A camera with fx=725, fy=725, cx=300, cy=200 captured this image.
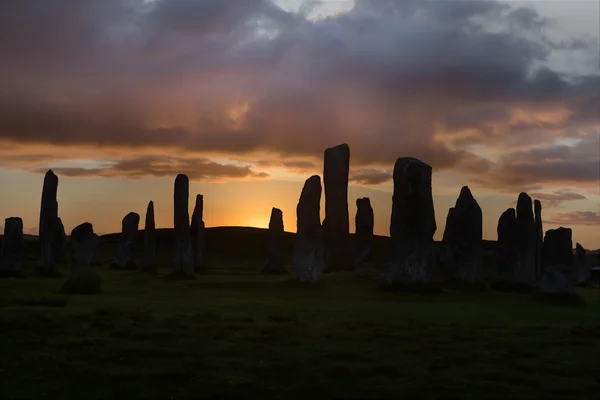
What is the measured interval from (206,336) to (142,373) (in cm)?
424

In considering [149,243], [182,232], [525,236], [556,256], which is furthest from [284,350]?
[149,243]

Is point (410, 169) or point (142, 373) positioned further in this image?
point (410, 169)

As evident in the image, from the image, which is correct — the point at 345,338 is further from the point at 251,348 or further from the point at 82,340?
the point at 82,340

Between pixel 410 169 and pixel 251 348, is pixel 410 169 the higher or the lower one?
the higher one

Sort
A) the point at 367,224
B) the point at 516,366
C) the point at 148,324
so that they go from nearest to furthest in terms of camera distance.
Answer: the point at 516,366 → the point at 148,324 → the point at 367,224

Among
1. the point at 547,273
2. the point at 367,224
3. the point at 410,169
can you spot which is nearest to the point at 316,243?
the point at 410,169

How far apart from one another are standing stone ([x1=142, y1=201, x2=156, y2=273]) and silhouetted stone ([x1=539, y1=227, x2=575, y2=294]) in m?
23.3

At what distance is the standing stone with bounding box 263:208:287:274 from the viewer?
48906mm

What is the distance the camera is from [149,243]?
48656mm

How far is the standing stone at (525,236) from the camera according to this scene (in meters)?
42.6

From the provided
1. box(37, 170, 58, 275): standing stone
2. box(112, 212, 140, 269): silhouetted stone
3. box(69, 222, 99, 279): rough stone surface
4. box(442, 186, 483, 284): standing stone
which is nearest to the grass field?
box(69, 222, 99, 279): rough stone surface

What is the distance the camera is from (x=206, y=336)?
57.6ft

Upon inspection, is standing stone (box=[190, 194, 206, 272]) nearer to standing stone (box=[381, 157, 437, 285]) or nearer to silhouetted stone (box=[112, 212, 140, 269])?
silhouetted stone (box=[112, 212, 140, 269])

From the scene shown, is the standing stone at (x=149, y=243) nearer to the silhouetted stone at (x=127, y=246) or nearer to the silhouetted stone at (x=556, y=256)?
the silhouetted stone at (x=127, y=246)
